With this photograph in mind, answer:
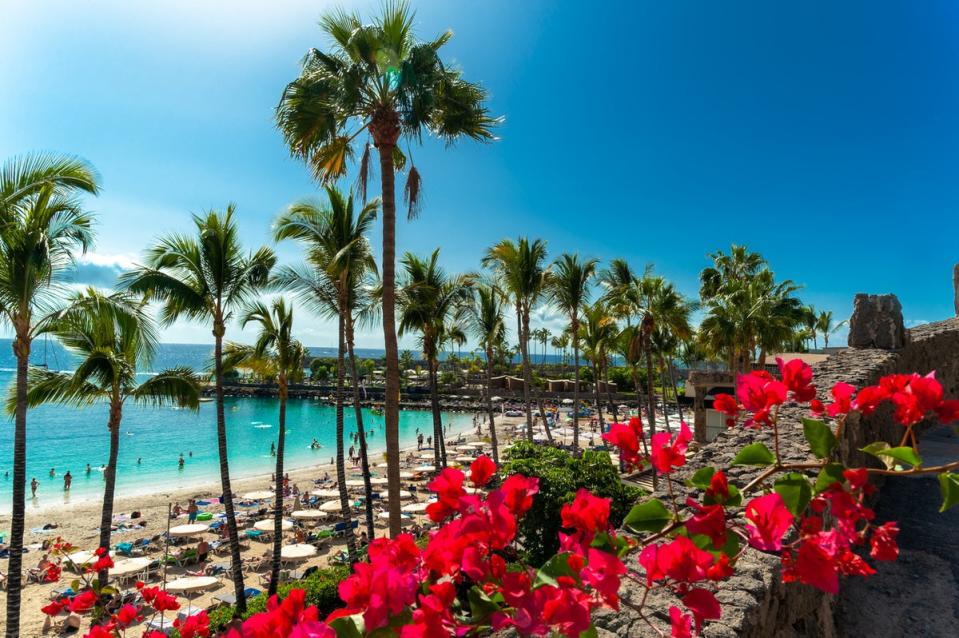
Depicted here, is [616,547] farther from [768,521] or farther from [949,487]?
[949,487]

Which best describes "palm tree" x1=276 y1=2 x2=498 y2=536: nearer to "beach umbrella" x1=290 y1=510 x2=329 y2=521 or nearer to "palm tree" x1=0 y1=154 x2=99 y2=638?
"palm tree" x1=0 y1=154 x2=99 y2=638

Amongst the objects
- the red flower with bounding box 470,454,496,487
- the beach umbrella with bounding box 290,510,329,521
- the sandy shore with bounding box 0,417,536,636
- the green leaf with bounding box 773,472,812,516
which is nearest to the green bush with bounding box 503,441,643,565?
the red flower with bounding box 470,454,496,487

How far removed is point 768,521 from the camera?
115 centimetres

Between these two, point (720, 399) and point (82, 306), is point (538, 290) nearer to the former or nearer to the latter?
point (82, 306)

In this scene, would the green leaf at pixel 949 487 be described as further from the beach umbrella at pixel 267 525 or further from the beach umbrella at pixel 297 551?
the beach umbrella at pixel 267 525

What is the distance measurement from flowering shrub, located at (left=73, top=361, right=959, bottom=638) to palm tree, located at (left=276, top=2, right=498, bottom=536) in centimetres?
672

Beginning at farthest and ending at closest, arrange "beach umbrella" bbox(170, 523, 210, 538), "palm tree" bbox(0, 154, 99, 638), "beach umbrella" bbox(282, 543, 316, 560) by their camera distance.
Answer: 1. "beach umbrella" bbox(170, 523, 210, 538)
2. "beach umbrella" bbox(282, 543, 316, 560)
3. "palm tree" bbox(0, 154, 99, 638)

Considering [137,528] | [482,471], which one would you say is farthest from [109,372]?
[137,528]

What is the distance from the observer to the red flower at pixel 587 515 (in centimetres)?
130

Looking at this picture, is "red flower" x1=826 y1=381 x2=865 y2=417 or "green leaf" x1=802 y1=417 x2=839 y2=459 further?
"red flower" x1=826 y1=381 x2=865 y2=417

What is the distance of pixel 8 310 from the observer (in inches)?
283

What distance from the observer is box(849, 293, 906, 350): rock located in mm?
7250

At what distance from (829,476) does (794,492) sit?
0.10m

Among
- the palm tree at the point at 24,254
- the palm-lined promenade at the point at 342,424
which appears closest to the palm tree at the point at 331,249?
the palm-lined promenade at the point at 342,424
